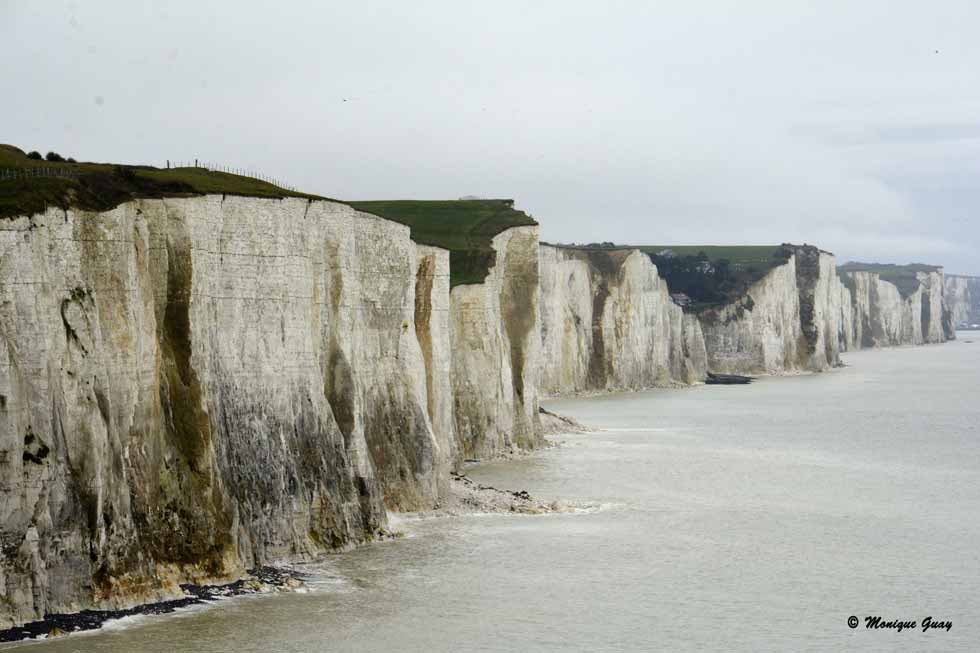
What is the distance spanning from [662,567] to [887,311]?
160 metres

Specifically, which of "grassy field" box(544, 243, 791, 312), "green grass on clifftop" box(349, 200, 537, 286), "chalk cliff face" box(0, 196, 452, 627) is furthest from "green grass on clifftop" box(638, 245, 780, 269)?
"chalk cliff face" box(0, 196, 452, 627)

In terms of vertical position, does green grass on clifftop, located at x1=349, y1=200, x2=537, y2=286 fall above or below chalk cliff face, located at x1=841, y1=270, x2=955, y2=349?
above

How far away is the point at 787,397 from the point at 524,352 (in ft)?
110

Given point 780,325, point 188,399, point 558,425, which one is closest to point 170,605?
point 188,399

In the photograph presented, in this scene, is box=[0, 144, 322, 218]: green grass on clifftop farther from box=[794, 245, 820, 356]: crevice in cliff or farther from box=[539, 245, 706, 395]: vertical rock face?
box=[794, 245, 820, 356]: crevice in cliff

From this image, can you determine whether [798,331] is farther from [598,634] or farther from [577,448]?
[598,634]

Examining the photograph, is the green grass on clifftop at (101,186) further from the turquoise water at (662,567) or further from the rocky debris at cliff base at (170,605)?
the turquoise water at (662,567)

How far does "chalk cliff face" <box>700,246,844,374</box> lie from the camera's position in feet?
379

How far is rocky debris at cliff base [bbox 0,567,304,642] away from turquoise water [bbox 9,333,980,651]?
295mm

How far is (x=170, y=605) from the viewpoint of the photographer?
81.1 ft

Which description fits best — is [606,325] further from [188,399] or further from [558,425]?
[188,399]

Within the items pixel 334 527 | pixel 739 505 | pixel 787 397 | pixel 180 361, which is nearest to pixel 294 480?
pixel 334 527

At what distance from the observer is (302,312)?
30844 millimetres

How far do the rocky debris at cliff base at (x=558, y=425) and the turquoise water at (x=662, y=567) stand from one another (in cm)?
609
